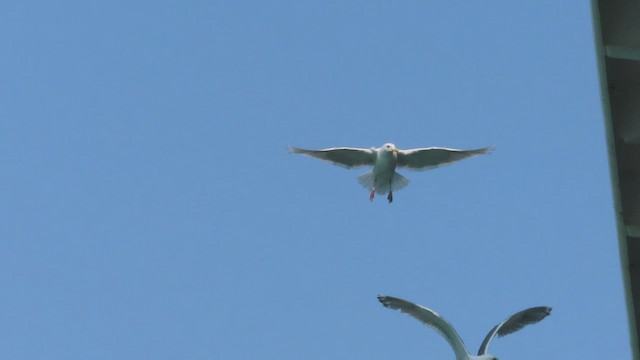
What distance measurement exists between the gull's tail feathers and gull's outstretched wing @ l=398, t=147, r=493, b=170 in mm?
290

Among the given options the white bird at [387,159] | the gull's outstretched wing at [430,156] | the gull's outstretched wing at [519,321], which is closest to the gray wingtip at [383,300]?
the gull's outstretched wing at [519,321]

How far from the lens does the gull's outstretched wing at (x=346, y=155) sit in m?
24.2

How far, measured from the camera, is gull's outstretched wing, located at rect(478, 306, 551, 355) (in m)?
20.1

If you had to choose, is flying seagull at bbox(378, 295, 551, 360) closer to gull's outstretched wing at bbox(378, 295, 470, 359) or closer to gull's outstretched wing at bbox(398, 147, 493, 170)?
gull's outstretched wing at bbox(378, 295, 470, 359)

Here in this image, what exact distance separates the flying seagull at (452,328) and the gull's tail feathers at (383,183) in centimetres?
417

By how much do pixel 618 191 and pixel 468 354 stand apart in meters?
10.9

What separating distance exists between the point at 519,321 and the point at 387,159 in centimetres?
466

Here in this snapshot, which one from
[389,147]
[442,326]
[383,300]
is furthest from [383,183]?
[442,326]

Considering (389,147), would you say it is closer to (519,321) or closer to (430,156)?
(430,156)

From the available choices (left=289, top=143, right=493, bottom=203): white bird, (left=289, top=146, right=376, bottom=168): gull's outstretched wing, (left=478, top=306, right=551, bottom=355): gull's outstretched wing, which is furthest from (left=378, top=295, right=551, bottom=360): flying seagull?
(left=289, top=146, right=376, bottom=168): gull's outstretched wing

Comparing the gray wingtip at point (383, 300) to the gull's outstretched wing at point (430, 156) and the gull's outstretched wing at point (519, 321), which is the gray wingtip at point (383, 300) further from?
the gull's outstretched wing at point (430, 156)

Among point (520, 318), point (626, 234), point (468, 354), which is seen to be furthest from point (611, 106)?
point (520, 318)

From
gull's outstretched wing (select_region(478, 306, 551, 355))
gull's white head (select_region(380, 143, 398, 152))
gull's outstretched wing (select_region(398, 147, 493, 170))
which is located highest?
gull's white head (select_region(380, 143, 398, 152))

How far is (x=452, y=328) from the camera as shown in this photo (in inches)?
758
